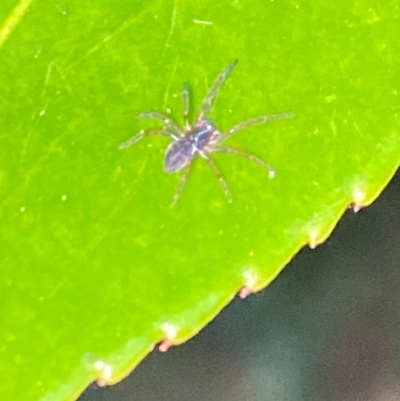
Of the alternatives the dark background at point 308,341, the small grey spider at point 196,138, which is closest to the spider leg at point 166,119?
Result: the small grey spider at point 196,138

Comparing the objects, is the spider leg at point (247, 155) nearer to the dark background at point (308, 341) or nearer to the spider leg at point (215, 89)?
the spider leg at point (215, 89)

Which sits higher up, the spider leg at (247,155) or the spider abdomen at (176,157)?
the spider abdomen at (176,157)

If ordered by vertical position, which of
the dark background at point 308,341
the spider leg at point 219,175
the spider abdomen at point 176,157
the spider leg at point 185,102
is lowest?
the dark background at point 308,341

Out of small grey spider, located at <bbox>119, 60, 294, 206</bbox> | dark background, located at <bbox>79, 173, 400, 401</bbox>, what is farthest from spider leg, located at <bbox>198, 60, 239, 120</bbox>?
dark background, located at <bbox>79, 173, 400, 401</bbox>

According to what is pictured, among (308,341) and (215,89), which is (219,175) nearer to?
(215,89)

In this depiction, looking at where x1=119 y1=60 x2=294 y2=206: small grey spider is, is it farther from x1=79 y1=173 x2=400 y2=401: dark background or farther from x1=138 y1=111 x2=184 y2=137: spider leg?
x1=79 y1=173 x2=400 y2=401: dark background

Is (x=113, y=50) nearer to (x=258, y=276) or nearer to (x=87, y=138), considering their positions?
(x=87, y=138)
